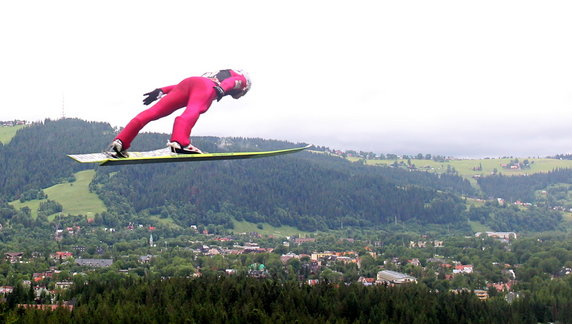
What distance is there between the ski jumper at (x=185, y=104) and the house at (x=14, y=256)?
155973 millimetres

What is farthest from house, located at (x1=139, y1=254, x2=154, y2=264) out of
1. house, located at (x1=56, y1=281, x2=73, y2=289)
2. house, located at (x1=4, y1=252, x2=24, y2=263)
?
house, located at (x1=56, y1=281, x2=73, y2=289)

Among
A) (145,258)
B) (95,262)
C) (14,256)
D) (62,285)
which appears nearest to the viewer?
(62,285)

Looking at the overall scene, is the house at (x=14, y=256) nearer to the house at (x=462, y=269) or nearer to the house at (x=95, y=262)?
the house at (x=95, y=262)

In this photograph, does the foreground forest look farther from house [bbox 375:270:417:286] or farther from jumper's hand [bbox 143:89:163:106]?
house [bbox 375:270:417:286]

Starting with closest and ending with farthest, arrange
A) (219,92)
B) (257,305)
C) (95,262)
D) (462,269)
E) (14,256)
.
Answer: (219,92) < (257,305) < (95,262) < (462,269) < (14,256)

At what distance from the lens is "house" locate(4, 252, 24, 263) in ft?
578

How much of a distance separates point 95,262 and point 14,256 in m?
16.9

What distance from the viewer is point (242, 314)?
6844 cm

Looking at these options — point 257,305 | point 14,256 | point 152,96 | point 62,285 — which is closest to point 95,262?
point 14,256

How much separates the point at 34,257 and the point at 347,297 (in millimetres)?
119488

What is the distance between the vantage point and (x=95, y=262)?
18212 cm

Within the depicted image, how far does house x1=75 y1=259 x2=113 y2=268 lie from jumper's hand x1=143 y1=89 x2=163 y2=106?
151 m

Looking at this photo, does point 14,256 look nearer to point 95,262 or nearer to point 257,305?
point 95,262

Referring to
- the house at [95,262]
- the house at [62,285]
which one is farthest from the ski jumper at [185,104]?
the house at [95,262]
